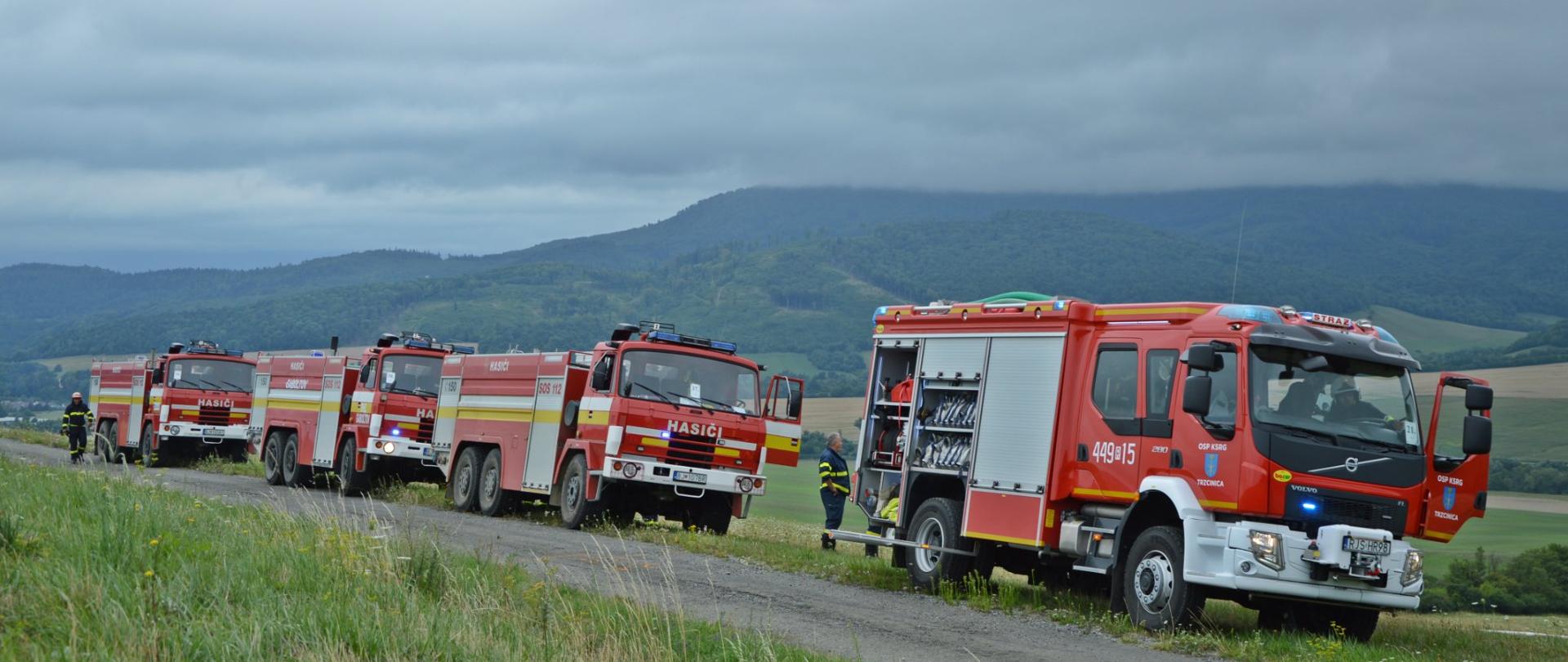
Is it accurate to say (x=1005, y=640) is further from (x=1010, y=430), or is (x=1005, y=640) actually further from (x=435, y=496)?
(x=435, y=496)

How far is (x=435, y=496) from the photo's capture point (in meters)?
28.1

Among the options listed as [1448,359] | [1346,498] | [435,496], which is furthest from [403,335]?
[1448,359]

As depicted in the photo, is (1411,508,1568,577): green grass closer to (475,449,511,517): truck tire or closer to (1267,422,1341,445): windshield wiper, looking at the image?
(475,449,511,517): truck tire

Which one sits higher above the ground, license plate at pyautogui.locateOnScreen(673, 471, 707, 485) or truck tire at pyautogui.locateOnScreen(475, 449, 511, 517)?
license plate at pyautogui.locateOnScreen(673, 471, 707, 485)

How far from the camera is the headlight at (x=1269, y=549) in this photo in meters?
12.1

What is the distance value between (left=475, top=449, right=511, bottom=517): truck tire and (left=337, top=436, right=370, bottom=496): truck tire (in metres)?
4.41

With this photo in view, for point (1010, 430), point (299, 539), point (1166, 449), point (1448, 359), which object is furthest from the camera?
point (1448, 359)

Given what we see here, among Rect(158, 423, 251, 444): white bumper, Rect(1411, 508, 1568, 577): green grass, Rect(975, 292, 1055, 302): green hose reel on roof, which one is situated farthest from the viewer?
Rect(1411, 508, 1568, 577): green grass

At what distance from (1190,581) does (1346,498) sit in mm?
1454

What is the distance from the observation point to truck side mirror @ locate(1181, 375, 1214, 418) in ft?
40.3

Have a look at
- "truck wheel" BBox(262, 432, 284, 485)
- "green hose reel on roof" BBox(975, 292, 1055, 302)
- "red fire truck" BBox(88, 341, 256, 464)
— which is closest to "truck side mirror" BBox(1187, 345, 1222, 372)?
"green hose reel on roof" BBox(975, 292, 1055, 302)

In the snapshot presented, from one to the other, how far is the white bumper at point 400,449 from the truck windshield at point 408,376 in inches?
36.1

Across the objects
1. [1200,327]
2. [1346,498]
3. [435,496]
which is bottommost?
[435,496]

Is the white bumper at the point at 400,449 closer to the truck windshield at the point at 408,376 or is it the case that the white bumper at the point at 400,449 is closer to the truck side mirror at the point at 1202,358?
the truck windshield at the point at 408,376
